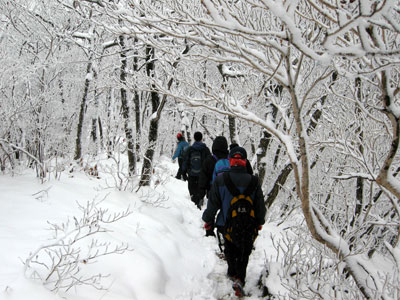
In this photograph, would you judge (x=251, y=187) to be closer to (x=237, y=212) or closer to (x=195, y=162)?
(x=237, y=212)

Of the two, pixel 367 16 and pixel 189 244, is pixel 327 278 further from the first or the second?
pixel 189 244

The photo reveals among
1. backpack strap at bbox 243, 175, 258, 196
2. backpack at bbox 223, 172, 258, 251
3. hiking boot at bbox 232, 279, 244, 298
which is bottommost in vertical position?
hiking boot at bbox 232, 279, 244, 298

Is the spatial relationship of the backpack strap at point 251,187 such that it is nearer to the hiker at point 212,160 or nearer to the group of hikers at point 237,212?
the group of hikers at point 237,212

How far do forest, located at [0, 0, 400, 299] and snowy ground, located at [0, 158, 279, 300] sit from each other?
0.63 m

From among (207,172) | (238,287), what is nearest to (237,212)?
(238,287)

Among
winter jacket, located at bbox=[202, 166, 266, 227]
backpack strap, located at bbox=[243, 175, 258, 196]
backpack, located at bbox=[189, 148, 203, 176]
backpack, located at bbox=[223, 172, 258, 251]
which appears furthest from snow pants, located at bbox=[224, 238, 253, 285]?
backpack, located at bbox=[189, 148, 203, 176]

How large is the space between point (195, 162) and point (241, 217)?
3.61 meters

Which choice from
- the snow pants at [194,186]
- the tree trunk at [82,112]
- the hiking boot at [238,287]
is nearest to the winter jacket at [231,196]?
the hiking boot at [238,287]

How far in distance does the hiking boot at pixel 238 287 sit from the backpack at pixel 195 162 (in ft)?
11.6

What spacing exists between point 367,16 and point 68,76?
526 inches

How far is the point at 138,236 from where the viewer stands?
4211 mm

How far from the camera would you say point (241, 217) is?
3.55 m

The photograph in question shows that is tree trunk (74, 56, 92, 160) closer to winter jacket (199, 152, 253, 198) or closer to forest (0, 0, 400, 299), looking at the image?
forest (0, 0, 400, 299)

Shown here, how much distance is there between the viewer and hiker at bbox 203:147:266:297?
3.57 metres
